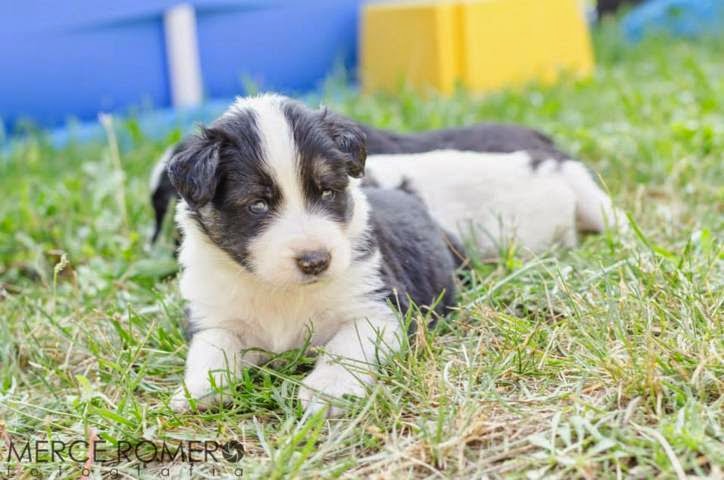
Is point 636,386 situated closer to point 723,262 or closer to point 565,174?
point 723,262

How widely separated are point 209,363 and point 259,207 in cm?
71

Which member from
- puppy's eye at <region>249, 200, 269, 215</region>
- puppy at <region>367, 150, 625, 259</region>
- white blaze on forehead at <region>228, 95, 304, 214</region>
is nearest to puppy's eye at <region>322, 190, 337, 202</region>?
white blaze on forehead at <region>228, 95, 304, 214</region>

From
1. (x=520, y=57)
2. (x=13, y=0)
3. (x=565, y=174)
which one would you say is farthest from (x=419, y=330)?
(x=520, y=57)

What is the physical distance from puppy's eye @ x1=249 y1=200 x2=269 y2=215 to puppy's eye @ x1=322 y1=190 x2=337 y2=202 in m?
0.25

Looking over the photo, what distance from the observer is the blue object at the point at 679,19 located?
1345 cm

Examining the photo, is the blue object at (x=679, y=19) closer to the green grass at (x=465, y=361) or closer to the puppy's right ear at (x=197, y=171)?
the green grass at (x=465, y=361)

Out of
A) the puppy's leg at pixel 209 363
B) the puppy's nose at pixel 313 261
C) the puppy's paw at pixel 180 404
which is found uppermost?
the puppy's nose at pixel 313 261

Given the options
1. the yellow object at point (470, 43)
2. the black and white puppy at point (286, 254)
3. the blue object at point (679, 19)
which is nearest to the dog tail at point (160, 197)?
the black and white puppy at point (286, 254)

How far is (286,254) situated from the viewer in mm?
3566

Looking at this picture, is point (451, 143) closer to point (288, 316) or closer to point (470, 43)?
point (288, 316)

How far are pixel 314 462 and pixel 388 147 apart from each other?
3323mm

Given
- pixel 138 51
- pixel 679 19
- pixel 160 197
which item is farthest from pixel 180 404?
pixel 679 19

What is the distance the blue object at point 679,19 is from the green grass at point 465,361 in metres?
7.33

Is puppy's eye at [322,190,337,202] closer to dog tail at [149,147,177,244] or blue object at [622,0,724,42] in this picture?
dog tail at [149,147,177,244]
